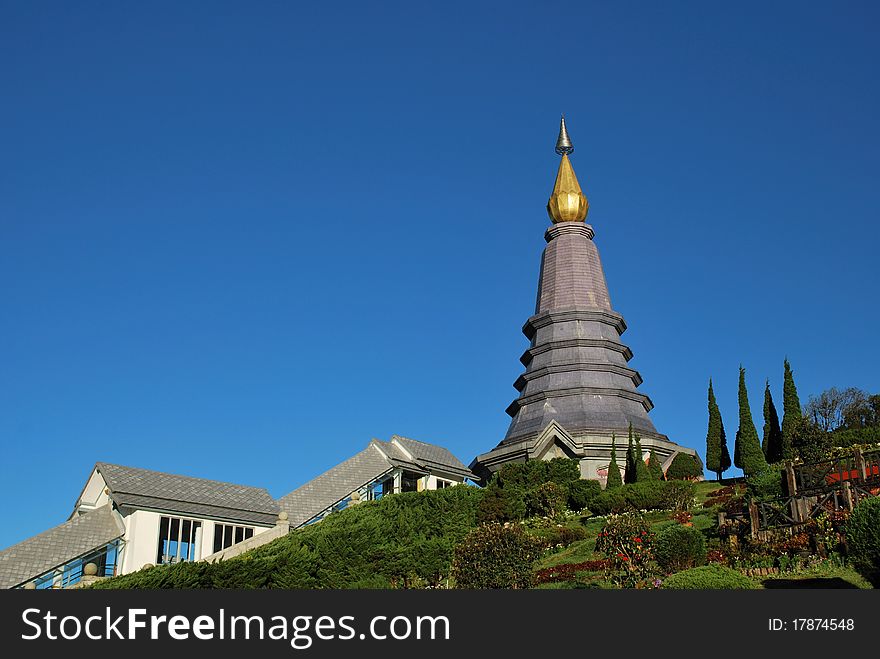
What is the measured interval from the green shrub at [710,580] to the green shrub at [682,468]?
102 ft

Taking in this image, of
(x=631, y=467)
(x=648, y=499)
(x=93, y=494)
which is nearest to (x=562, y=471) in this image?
(x=631, y=467)

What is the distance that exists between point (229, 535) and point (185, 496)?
2488 millimetres

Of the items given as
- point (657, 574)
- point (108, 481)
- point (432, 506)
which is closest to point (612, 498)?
point (432, 506)

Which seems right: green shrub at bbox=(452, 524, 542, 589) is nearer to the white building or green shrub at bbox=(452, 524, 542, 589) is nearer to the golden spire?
the white building

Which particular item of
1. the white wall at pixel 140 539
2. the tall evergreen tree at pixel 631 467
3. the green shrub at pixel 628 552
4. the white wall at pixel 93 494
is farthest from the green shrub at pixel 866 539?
the white wall at pixel 93 494

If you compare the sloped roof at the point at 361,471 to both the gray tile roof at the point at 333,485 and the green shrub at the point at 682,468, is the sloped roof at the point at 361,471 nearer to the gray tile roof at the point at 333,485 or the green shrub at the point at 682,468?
the gray tile roof at the point at 333,485

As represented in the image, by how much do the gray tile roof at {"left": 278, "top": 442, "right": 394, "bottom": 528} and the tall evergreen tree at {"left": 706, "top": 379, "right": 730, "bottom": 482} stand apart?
1994 cm

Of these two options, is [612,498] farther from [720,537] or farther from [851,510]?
[851,510]

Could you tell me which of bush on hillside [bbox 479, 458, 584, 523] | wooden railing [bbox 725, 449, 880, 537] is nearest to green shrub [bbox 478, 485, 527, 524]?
bush on hillside [bbox 479, 458, 584, 523]

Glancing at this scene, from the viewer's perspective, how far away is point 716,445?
54594mm

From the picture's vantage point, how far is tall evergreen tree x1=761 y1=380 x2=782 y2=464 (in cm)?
5128

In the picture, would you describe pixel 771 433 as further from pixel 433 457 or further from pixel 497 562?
pixel 497 562

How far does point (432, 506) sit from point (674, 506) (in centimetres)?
1023

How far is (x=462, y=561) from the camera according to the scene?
2761 centimetres
